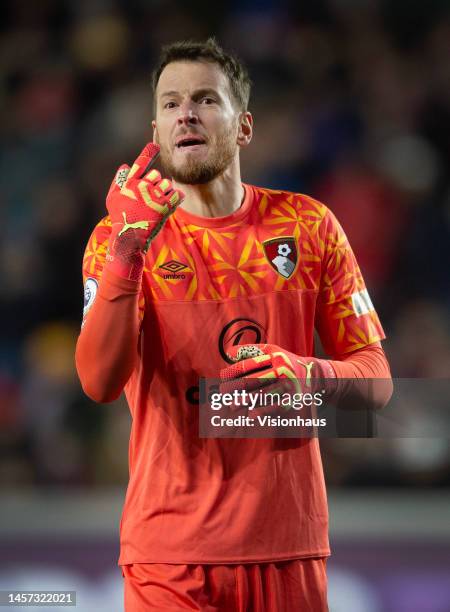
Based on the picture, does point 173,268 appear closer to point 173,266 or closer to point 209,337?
point 173,266

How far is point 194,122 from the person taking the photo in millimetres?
2580

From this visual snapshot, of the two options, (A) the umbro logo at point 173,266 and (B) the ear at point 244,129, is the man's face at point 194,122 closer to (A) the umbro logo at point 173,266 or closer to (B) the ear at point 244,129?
(B) the ear at point 244,129

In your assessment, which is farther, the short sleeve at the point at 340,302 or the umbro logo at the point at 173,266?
the short sleeve at the point at 340,302

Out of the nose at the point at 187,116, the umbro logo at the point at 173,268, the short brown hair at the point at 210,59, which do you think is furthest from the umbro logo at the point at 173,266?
the short brown hair at the point at 210,59

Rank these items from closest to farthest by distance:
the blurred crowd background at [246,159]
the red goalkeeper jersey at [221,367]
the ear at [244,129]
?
the red goalkeeper jersey at [221,367] < the ear at [244,129] < the blurred crowd background at [246,159]

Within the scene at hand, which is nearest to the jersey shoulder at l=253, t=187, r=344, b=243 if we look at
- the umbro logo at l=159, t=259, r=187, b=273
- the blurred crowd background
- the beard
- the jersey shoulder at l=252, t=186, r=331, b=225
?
the jersey shoulder at l=252, t=186, r=331, b=225

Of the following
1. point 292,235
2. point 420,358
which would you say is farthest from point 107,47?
point 292,235

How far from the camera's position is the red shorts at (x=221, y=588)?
2.33m

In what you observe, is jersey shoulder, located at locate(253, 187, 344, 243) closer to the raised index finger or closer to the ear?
the ear

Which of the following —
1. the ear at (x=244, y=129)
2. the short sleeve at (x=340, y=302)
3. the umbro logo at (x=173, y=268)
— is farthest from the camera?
the ear at (x=244, y=129)

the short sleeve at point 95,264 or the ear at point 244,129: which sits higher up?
the ear at point 244,129

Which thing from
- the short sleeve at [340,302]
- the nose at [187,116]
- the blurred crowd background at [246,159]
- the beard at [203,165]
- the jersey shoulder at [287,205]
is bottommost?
the short sleeve at [340,302]

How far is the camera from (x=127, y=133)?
5570mm

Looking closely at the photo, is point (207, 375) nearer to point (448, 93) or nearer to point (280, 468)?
point (280, 468)
